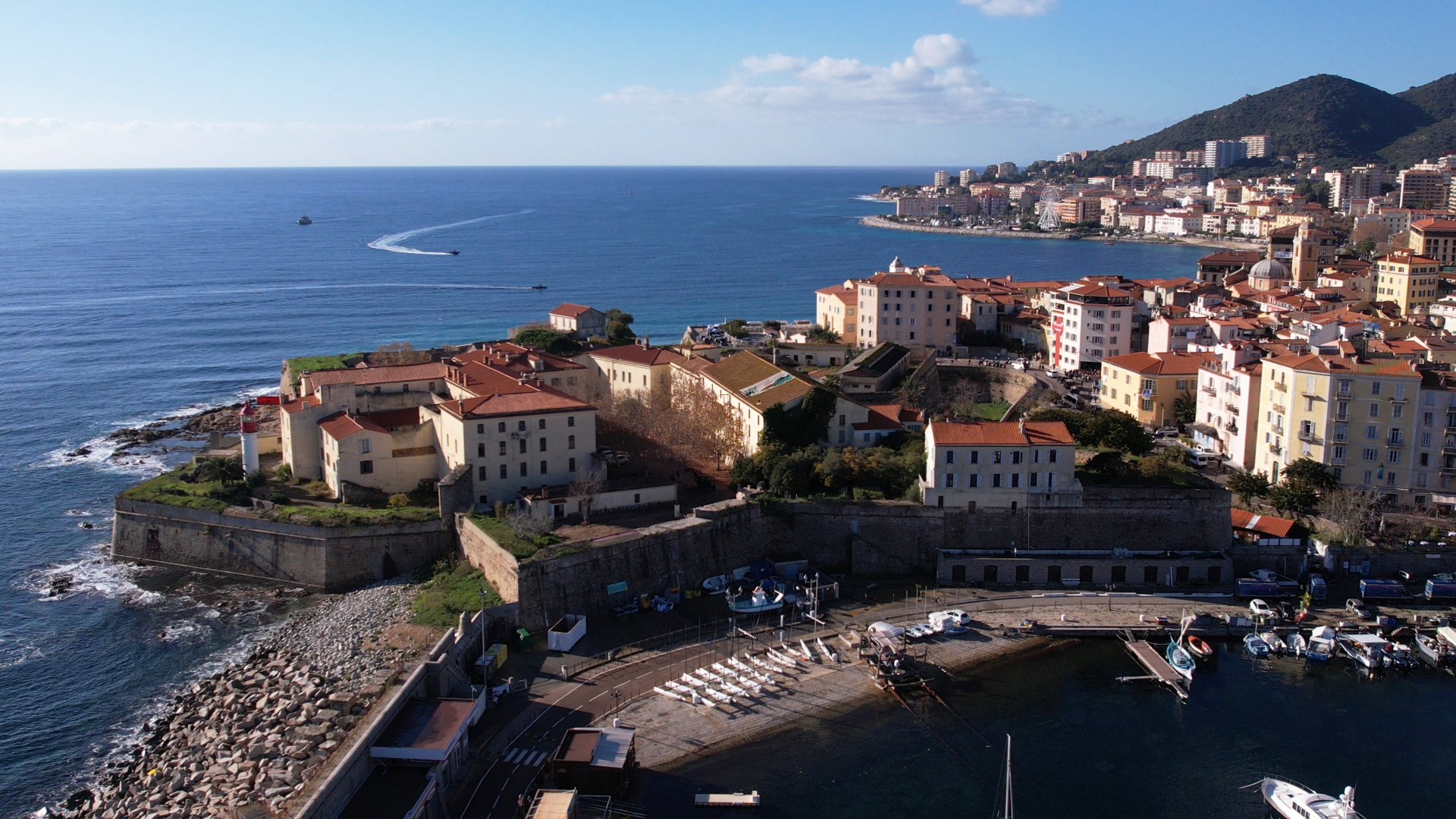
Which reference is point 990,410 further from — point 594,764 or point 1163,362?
point 594,764

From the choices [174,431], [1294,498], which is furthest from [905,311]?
[174,431]

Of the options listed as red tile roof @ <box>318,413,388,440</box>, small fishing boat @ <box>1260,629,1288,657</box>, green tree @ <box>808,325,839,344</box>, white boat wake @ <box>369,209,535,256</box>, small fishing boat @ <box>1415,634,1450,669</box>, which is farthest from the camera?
white boat wake @ <box>369,209,535,256</box>

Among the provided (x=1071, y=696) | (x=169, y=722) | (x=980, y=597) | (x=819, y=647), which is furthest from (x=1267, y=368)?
(x=169, y=722)

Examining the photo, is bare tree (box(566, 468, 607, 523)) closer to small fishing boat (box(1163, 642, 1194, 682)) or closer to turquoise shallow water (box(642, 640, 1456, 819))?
turquoise shallow water (box(642, 640, 1456, 819))

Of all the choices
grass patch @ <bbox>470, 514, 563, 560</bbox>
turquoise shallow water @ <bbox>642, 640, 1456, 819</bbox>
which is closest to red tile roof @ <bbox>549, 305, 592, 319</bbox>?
grass patch @ <bbox>470, 514, 563, 560</bbox>

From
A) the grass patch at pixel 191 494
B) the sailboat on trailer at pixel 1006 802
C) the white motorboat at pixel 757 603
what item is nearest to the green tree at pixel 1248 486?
the white motorboat at pixel 757 603

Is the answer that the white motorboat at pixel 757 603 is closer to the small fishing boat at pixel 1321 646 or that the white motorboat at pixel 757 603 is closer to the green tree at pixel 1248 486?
the small fishing boat at pixel 1321 646
